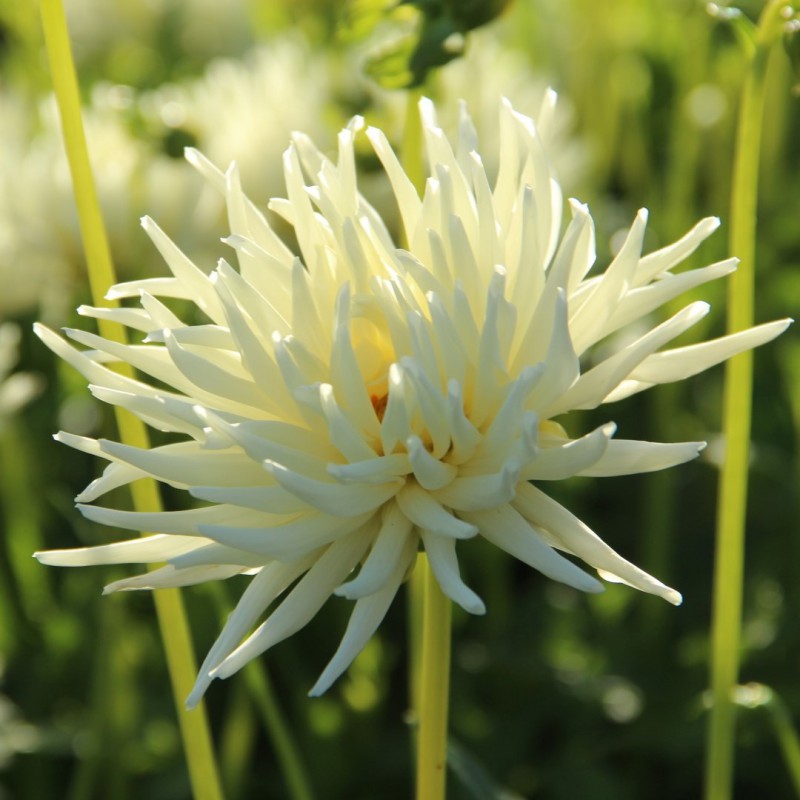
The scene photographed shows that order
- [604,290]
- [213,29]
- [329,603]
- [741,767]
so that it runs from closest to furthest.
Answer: [604,290], [741,767], [329,603], [213,29]

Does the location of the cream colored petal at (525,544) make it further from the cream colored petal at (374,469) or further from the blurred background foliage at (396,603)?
the blurred background foliage at (396,603)

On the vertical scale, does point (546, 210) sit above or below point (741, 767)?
above

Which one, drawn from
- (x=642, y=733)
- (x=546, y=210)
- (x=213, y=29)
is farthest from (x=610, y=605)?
(x=213, y=29)

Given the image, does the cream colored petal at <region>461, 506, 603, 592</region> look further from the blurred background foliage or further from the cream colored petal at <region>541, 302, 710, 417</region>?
the blurred background foliage

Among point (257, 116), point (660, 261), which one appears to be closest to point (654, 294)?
point (660, 261)

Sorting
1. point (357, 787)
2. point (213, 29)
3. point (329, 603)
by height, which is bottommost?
point (357, 787)

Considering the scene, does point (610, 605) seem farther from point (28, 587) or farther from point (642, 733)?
point (28, 587)

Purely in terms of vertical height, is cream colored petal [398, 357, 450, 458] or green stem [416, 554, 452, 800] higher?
cream colored petal [398, 357, 450, 458]

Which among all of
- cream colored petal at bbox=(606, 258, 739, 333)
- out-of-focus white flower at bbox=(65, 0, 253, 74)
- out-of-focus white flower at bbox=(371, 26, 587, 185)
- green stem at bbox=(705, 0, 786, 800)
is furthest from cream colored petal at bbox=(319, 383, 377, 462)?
out-of-focus white flower at bbox=(65, 0, 253, 74)
